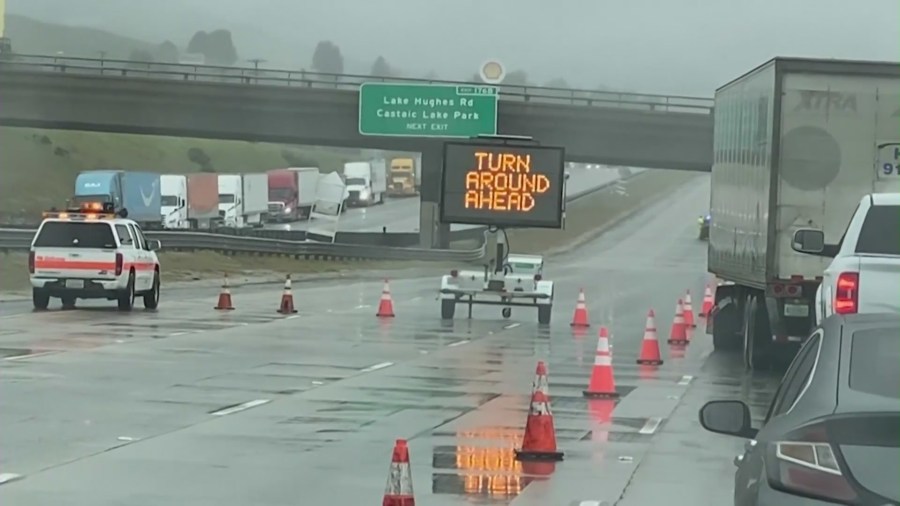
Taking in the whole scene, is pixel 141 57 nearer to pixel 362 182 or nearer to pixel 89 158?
pixel 362 182

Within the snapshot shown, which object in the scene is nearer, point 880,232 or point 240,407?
point 880,232

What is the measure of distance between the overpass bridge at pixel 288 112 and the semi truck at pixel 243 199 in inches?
661

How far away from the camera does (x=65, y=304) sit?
36.0m

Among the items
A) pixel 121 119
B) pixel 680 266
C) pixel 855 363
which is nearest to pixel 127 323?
pixel 855 363

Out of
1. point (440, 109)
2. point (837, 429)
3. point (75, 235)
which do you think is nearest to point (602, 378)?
point (837, 429)

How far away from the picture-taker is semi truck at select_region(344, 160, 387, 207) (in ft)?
350

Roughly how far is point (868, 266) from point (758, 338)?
31.6 ft

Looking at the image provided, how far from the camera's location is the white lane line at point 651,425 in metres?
16.2

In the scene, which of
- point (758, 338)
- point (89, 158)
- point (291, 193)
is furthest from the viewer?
point (89, 158)

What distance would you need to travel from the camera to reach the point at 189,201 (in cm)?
8388

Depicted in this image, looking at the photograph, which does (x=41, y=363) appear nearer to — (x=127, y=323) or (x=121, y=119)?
(x=127, y=323)

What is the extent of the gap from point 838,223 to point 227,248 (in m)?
42.9

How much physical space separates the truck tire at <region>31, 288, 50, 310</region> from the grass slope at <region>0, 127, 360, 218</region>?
5941cm

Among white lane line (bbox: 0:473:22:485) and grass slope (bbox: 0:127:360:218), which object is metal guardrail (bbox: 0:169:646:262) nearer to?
grass slope (bbox: 0:127:360:218)
